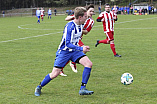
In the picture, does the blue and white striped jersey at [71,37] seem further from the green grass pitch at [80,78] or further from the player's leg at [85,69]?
the green grass pitch at [80,78]

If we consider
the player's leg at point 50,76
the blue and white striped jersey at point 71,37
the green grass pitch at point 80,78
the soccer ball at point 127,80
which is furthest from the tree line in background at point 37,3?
the player's leg at point 50,76

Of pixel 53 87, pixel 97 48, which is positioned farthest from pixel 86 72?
pixel 97 48

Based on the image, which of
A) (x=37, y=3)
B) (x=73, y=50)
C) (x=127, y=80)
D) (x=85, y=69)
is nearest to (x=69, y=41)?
(x=73, y=50)

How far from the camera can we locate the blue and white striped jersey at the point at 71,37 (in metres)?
6.18

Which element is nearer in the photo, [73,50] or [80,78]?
[73,50]

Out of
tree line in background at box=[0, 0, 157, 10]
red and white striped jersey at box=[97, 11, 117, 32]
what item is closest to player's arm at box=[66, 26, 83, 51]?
red and white striped jersey at box=[97, 11, 117, 32]

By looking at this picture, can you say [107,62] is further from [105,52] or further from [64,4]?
[64,4]

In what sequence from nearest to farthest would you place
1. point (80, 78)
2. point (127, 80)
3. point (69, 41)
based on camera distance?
1. point (69, 41)
2. point (127, 80)
3. point (80, 78)

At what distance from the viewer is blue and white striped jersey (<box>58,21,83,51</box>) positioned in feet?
20.3

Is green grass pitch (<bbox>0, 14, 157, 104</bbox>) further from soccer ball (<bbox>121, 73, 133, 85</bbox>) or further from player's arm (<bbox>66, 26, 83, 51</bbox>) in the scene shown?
player's arm (<bbox>66, 26, 83, 51</bbox>)

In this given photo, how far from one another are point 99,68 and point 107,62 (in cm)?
112

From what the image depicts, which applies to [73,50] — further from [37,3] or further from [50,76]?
[37,3]

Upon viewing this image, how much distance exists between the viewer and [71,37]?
624cm

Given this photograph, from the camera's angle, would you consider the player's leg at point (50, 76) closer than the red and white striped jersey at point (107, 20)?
Yes
